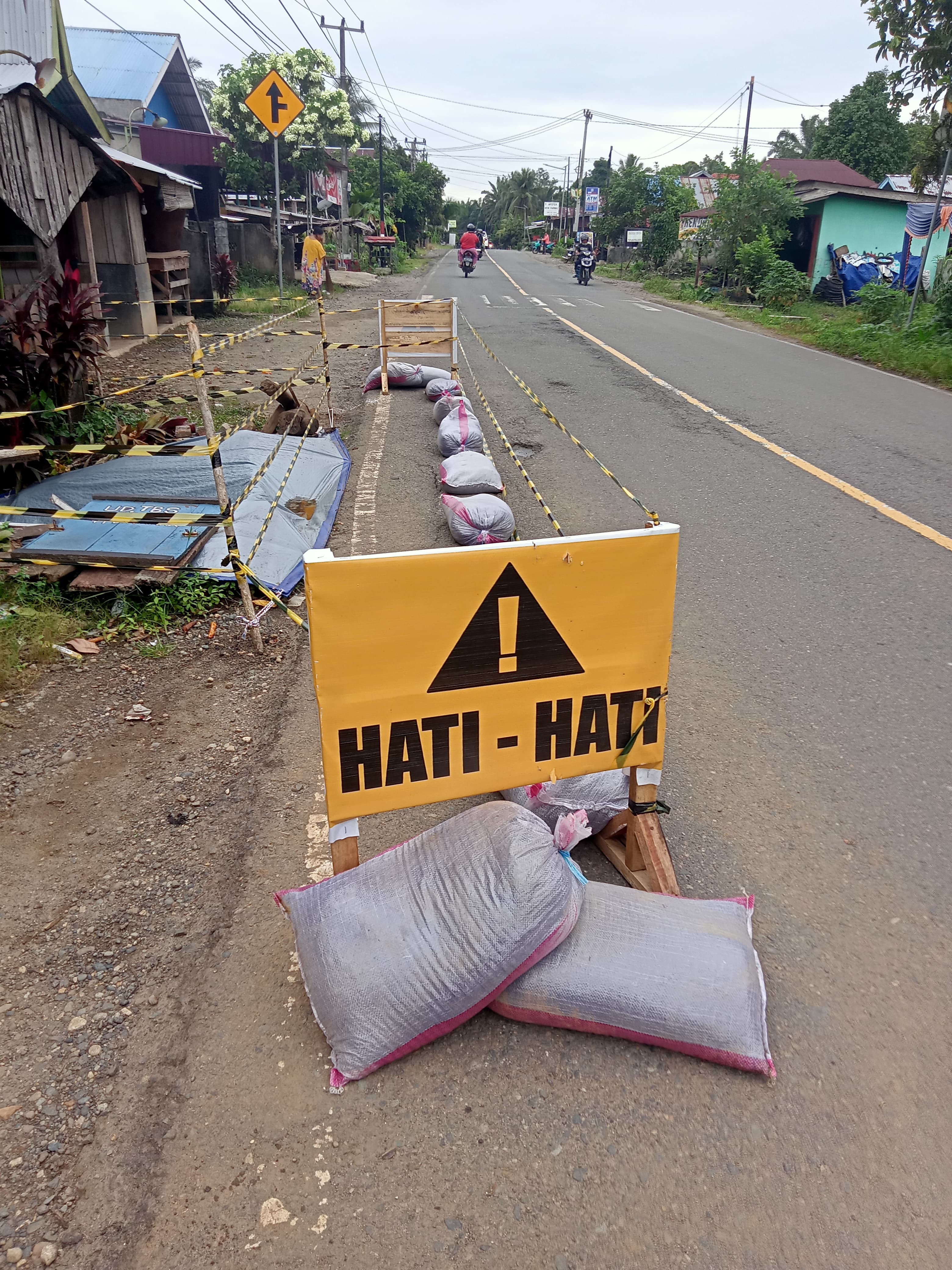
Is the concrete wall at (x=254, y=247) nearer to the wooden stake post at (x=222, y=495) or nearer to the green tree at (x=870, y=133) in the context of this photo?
the wooden stake post at (x=222, y=495)

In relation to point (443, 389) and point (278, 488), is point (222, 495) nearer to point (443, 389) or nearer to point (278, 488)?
point (278, 488)

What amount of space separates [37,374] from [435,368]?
194 inches

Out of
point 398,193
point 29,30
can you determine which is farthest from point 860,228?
point 398,193

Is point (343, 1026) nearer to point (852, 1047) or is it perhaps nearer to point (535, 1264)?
point (535, 1264)

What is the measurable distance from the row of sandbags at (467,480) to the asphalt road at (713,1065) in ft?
3.98

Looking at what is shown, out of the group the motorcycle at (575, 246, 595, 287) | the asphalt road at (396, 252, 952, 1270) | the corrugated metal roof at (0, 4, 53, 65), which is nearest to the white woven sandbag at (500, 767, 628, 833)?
the asphalt road at (396, 252, 952, 1270)

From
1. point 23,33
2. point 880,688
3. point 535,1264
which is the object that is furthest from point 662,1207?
point 23,33

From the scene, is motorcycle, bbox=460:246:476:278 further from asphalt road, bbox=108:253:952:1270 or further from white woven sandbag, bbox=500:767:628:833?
white woven sandbag, bbox=500:767:628:833

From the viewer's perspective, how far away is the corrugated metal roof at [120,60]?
21.8 meters

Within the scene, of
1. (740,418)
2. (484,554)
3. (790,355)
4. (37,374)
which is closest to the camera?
(484,554)

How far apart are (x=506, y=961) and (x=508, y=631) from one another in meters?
0.85

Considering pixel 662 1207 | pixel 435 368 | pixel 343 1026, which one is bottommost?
pixel 662 1207

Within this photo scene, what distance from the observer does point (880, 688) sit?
3.86m

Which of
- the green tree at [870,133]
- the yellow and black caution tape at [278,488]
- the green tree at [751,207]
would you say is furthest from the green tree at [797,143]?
the yellow and black caution tape at [278,488]
